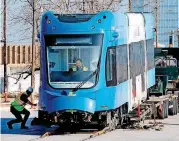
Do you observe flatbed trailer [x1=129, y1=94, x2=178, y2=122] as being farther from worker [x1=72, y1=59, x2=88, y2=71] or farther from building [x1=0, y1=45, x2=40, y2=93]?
building [x1=0, y1=45, x2=40, y2=93]

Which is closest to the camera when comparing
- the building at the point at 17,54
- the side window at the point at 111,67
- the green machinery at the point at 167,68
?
the side window at the point at 111,67

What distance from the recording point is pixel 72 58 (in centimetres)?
2017

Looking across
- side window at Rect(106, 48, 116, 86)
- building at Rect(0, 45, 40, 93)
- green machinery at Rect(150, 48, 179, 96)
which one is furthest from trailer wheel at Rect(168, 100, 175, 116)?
building at Rect(0, 45, 40, 93)

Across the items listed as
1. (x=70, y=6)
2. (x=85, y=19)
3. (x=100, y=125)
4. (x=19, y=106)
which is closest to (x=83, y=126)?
(x=100, y=125)

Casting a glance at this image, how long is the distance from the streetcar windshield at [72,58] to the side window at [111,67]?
386 mm

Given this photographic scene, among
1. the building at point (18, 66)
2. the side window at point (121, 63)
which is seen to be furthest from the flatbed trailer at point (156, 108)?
the building at point (18, 66)

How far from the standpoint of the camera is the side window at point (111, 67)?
66.3ft

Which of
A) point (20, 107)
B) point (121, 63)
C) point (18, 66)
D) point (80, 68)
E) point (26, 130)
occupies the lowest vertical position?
point (26, 130)

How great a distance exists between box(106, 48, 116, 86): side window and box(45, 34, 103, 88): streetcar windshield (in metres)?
0.39

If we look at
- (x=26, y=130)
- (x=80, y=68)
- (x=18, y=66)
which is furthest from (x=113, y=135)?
(x=18, y=66)

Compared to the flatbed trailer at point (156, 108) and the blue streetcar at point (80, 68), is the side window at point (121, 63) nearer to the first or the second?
the blue streetcar at point (80, 68)

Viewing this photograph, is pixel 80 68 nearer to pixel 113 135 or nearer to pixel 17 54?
pixel 113 135

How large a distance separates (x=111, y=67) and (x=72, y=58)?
1.23 meters

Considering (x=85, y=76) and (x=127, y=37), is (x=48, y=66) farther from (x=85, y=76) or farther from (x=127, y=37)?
(x=127, y=37)
